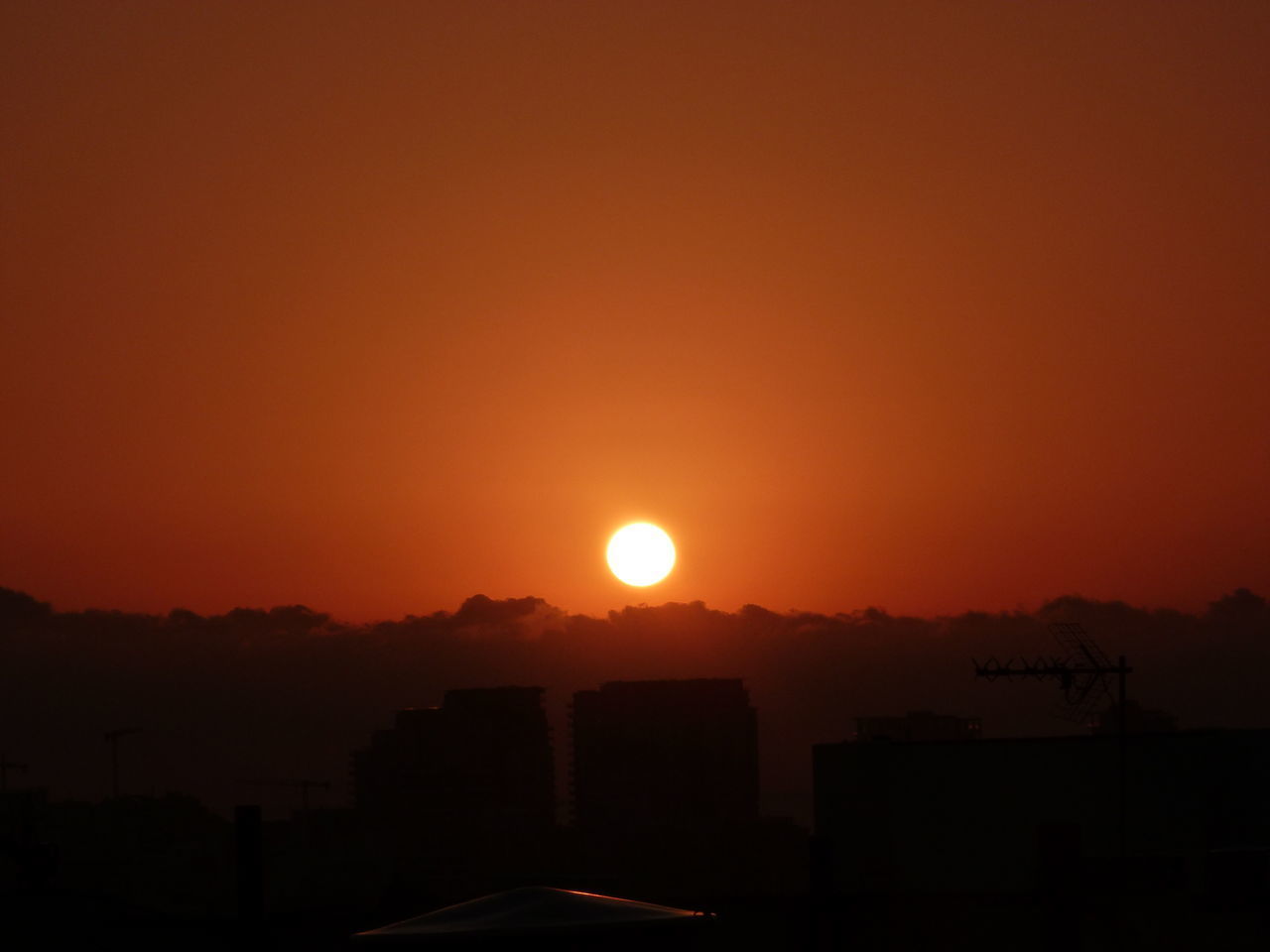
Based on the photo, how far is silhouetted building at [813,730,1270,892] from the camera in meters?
77.6

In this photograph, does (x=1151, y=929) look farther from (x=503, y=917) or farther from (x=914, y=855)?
(x=914, y=855)

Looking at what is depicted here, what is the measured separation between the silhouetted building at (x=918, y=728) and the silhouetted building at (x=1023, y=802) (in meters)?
4.38

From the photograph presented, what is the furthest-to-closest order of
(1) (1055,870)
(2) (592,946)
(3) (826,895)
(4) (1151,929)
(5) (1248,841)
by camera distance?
1. (5) (1248,841)
2. (3) (826,895)
3. (4) (1151,929)
4. (1) (1055,870)
5. (2) (592,946)

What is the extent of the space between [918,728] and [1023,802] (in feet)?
206

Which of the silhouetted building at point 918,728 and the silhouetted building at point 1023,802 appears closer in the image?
the silhouetted building at point 1023,802

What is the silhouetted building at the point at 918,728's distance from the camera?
103m

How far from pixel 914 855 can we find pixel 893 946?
35965 millimetres

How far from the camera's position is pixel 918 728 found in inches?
5605

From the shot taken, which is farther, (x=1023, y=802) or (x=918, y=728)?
(x=918, y=728)

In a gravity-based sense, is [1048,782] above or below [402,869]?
above

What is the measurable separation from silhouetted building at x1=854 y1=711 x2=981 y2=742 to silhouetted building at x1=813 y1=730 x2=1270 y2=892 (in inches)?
172

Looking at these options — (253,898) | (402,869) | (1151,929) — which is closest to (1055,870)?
(1151,929)

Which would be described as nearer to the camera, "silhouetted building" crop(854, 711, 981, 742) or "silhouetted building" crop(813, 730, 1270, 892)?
"silhouetted building" crop(813, 730, 1270, 892)

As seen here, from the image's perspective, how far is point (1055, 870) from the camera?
37.8m
